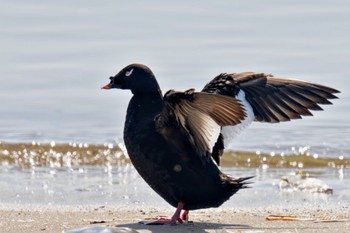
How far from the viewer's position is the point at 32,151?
36.7ft

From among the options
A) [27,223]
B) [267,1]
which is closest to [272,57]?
[267,1]

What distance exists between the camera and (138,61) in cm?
1453

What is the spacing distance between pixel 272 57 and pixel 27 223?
8081 mm

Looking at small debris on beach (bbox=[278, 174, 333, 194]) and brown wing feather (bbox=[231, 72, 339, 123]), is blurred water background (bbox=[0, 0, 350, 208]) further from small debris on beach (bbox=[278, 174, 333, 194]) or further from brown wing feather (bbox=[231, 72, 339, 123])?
brown wing feather (bbox=[231, 72, 339, 123])

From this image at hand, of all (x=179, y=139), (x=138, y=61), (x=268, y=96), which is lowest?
(x=179, y=139)

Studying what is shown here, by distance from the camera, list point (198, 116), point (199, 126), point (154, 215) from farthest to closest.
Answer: point (154, 215) → point (199, 126) → point (198, 116)

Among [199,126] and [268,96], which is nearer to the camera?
[199,126]

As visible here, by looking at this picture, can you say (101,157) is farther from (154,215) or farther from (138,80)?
(138,80)

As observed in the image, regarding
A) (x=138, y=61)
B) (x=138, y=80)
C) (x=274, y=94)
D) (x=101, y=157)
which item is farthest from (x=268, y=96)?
(x=138, y=61)

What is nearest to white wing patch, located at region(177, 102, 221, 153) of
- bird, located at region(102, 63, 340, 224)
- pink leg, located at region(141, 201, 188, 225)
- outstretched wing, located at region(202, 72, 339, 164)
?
bird, located at region(102, 63, 340, 224)

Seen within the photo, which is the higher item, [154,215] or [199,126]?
[199,126]

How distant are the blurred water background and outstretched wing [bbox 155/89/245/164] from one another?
1.88 meters

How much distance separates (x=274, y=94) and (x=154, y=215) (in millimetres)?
1294

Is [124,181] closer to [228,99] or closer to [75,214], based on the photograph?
[75,214]
